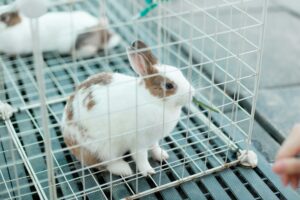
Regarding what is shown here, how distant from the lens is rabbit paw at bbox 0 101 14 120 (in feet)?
6.11

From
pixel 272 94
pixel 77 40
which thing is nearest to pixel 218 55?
pixel 272 94

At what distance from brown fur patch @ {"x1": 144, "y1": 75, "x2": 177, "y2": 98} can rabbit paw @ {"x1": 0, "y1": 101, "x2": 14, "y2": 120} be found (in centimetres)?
60

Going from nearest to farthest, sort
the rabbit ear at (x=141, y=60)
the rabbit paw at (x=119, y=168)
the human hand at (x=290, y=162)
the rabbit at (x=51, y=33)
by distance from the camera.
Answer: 1. the human hand at (x=290, y=162)
2. the rabbit ear at (x=141, y=60)
3. the rabbit paw at (x=119, y=168)
4. the rabbit at (x=51, y=33)

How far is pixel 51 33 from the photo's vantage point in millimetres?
2352

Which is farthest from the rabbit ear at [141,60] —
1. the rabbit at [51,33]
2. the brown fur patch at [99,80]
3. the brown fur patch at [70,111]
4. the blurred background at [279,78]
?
the rabbit at [51,33]

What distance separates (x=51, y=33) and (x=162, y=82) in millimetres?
991

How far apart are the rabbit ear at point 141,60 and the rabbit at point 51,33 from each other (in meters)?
0.82

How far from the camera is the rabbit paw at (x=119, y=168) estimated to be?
1610mm

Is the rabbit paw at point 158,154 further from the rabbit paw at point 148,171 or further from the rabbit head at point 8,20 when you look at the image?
the rabbit head at point 8,20

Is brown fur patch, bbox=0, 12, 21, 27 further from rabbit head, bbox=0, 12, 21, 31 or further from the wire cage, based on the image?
the wire cage

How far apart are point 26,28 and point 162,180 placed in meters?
1.10

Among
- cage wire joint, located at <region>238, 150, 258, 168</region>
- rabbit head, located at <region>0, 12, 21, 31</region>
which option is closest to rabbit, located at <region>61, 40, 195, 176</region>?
cage wire joint, located at <region>238, 150, 258, 168</region>

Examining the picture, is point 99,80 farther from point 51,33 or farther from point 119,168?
point 51,33

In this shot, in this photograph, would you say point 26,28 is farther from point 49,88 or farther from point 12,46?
point 49,88
